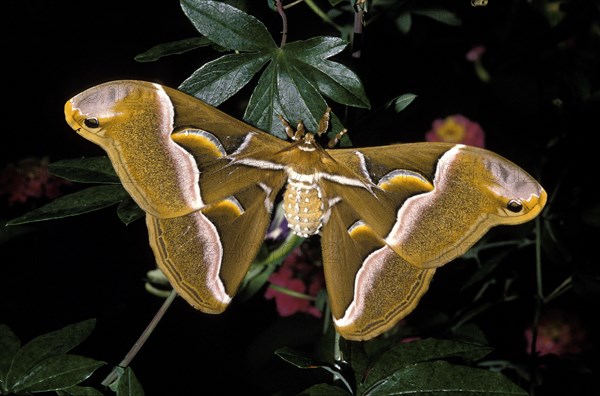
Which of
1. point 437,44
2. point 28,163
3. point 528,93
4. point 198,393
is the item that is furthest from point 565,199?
point 28,163

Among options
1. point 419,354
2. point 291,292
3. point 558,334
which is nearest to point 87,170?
point 419,354

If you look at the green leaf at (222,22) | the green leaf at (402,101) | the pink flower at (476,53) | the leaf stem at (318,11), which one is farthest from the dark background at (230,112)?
the green leaf at (222,22)

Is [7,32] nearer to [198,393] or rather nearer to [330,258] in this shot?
→ [198,393]

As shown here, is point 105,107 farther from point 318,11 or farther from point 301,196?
point 318,11

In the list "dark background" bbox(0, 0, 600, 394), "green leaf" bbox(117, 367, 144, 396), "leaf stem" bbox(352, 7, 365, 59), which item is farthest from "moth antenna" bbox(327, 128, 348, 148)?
"dark background" bbox(0, 0, 600, 394)

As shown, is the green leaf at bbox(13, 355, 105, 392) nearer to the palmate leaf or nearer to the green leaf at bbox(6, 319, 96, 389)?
the green leaf at bbox(6, 319, 96, 389)

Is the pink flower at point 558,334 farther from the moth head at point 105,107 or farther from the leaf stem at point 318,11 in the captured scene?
the moth head at point 105,107

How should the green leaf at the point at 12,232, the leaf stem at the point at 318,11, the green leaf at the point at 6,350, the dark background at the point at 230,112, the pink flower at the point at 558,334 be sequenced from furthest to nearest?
the pink flower at the point at 558,334, the dark background at the point at 230,112, the green leaf at the point at 12,232, the leaf stem at the point at 318,11, the green leaf at the point at 6,350
